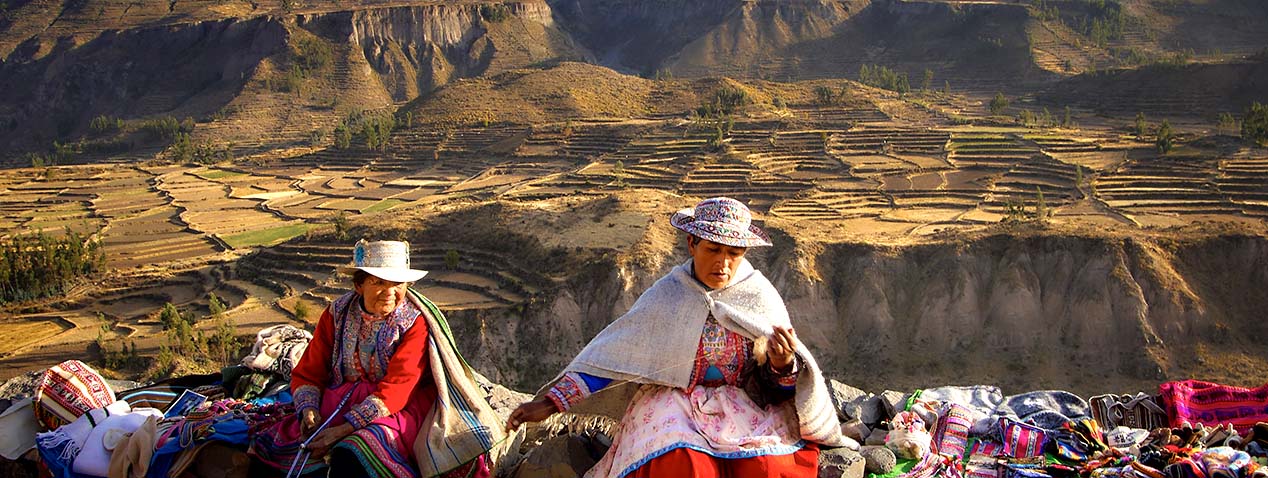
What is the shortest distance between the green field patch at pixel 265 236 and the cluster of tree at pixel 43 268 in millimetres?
4221

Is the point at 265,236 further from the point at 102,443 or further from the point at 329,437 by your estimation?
the point at 329,437

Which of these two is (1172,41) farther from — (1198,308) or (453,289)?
(453,289)

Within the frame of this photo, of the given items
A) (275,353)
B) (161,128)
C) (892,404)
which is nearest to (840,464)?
(892,404)

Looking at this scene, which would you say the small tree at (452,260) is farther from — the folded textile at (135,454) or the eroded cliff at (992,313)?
the folded textile at (135,454)

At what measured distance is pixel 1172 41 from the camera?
2381 inches

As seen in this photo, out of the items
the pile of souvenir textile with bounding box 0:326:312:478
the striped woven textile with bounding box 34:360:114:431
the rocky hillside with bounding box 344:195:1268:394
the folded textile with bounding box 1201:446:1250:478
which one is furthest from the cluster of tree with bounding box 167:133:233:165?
the folded textile with bounding box 1201:446:1250:478

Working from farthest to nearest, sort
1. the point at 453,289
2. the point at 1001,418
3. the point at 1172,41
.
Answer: the point at 1172,41
the point at 453,289
the point at 1001,418

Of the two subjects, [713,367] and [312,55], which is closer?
[713,367]

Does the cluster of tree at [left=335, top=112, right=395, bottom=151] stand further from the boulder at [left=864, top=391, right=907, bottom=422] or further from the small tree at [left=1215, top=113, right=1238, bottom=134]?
the boulder at [left=864, top=391, right=907, bottom=422]

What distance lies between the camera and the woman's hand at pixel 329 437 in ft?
14.9

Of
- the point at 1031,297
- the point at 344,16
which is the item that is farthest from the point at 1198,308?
the point at 344,16

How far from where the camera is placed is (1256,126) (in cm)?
3259

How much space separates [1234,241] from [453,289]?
53.0 ft

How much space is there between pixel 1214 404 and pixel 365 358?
15.0 ft
